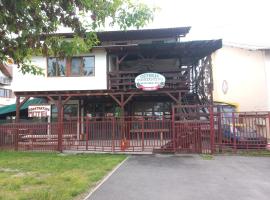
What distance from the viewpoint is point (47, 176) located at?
34.4 feet

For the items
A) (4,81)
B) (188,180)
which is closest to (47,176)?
(188,180)

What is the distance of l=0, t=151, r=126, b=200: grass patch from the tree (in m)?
3.46

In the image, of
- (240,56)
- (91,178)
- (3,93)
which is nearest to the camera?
(91,178)

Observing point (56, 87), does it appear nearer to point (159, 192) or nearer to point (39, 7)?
point (159, 192)

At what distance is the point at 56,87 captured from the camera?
2219 centimetres

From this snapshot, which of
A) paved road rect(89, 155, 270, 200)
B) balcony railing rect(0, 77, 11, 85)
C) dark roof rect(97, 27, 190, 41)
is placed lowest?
paved road rect(89, 155, 270, 200)

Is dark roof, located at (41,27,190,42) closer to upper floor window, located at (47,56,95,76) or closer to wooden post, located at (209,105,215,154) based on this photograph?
upper floor window, located at (47,56,95,76)

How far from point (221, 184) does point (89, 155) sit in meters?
8.23

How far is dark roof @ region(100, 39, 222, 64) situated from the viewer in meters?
20.2

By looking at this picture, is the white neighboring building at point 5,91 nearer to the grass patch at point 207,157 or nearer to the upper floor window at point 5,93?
the upper floor window at point 5,93

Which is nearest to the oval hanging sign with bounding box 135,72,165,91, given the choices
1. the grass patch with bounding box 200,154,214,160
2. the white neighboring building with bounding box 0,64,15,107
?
the grass patch with bounding box 200,154,214,160

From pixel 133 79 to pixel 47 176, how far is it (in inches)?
468

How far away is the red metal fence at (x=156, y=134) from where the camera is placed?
16062 mm

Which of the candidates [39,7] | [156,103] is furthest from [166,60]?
[39,7]
